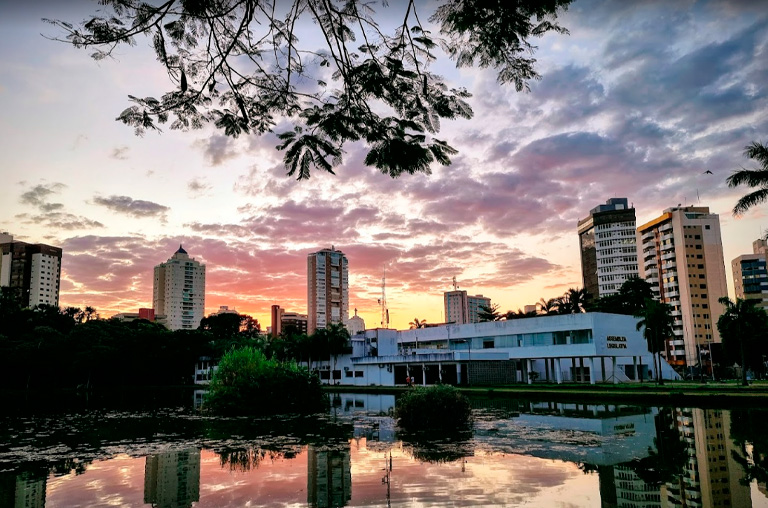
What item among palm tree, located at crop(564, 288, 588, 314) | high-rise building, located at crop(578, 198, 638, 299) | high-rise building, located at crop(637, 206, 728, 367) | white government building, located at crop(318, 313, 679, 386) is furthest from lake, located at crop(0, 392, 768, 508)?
high-rise building, located at crop(578, 198, 638, 299)

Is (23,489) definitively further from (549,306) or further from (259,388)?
(549,306)

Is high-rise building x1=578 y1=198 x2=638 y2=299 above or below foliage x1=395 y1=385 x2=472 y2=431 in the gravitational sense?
above

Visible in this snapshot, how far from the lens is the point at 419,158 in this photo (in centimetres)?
701

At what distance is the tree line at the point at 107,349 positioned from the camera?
79375 mm

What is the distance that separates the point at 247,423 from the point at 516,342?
4535cm

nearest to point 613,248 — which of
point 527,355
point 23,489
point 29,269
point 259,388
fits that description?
point 527,355

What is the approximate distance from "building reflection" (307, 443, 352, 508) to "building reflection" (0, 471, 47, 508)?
5332mm

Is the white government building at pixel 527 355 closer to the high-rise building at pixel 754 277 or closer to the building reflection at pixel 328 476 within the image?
the building reflection at pixel 328 476

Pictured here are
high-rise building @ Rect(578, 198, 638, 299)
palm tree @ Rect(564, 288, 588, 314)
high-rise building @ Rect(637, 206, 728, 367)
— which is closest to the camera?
palm tree @ Rect(564, 288, 588, 314)

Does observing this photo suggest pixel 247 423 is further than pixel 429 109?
Yes

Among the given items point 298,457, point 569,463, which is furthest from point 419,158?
point 298,457

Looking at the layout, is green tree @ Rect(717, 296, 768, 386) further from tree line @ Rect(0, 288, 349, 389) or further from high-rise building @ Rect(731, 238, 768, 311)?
high-rise building @ Rect(731, 238, 768, 311)

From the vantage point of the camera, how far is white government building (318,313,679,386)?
201 feet

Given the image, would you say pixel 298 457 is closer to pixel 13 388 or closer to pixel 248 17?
pixel 248 17
